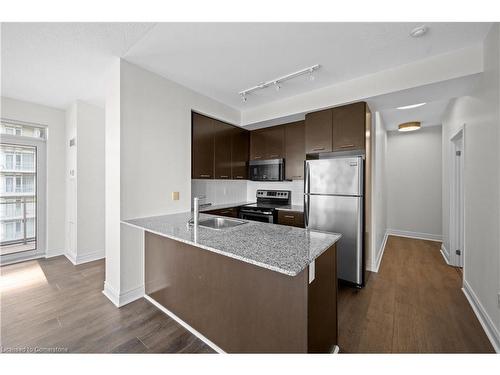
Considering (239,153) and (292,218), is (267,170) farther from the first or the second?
(292,218)

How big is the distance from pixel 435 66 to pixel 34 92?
497cm

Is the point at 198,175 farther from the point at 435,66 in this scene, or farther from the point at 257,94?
the point at 435,66

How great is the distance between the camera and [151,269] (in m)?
2.29

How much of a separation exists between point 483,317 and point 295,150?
2.81m

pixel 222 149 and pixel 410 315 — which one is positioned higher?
pixel 222 149

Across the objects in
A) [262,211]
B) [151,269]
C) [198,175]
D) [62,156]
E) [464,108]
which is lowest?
[151,269]

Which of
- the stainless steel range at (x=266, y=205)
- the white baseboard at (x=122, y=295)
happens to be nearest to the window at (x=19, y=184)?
the white baseboard at (x=122, y=295)

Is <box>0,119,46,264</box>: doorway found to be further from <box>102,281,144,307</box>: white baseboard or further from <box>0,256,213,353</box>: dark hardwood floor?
<box>102,281,144,307</box>: white baseboard

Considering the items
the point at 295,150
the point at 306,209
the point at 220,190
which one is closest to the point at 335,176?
the point at 306,209

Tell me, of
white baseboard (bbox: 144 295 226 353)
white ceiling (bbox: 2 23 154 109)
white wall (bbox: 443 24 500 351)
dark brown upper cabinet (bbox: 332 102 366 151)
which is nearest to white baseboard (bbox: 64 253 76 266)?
white baseboard (bbox: 144 295 226 353)

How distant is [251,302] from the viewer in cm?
139

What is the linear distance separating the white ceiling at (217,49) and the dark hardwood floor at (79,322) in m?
2.52

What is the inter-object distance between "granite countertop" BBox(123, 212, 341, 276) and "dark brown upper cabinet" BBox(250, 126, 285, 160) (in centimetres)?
206
